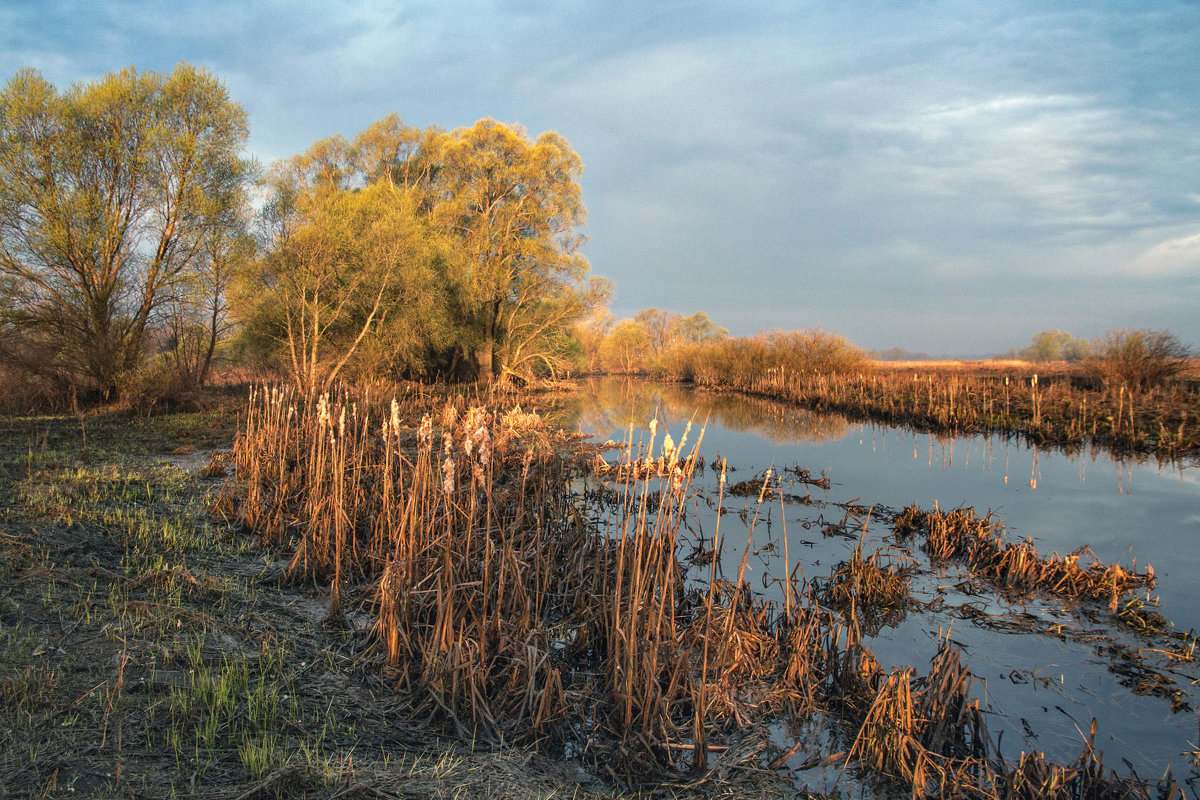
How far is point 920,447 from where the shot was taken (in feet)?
45.5

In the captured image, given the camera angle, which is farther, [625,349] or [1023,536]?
[625,349]

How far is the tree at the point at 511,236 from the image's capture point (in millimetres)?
28859

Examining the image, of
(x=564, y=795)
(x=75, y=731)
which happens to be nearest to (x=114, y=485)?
(x=75, y=731)

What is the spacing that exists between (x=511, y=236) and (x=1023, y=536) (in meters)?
25.8

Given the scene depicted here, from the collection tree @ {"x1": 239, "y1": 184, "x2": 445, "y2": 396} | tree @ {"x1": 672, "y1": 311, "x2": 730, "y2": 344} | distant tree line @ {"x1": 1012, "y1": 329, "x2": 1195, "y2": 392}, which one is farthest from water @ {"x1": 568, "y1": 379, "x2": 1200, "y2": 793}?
tree @ {"x1": 672, "y1": 311, "x2": 730, "y2": 344}

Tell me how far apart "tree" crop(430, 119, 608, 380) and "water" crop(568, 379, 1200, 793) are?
14825 mm

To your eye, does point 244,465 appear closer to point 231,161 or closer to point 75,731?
point 75,731

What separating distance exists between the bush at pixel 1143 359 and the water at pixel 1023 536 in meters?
6.36

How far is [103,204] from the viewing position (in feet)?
54.1

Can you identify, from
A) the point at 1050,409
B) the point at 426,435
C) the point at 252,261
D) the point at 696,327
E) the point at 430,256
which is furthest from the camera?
the point at 696,327

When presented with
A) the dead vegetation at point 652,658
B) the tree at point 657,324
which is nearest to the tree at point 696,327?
the tree at point 657,324

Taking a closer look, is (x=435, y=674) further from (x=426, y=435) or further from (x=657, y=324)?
(x=657, y=324)

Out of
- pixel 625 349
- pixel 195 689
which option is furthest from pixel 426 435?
pixel 625 349

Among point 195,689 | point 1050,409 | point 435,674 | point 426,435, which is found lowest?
point 435,674
